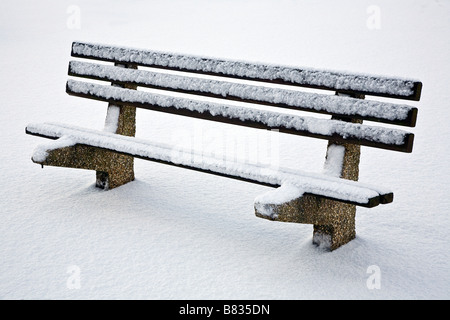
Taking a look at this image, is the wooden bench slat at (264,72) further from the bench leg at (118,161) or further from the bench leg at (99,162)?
the bench leg at (99,162)

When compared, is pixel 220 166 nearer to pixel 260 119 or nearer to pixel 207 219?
pixel 260 119

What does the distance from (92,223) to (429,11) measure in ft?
22.2

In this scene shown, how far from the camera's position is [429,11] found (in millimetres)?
8828

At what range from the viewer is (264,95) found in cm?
338

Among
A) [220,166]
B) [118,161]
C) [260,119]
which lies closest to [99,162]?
[118,161]

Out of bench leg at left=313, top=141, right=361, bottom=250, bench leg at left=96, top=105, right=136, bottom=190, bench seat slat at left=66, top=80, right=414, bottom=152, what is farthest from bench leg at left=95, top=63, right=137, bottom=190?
bench leg at left=313, top=141, right=361, bottom=250

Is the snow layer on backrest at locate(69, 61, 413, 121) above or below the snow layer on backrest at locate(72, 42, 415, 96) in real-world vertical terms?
below

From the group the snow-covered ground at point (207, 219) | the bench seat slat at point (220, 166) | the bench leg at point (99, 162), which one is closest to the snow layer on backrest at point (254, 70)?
the bench seat slat at point (220, 166)

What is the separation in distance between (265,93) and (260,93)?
0.10 feet

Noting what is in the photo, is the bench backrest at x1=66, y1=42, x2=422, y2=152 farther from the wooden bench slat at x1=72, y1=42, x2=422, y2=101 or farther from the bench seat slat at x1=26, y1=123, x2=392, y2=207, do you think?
the bench seat slat at x1=26, y1=123, x2=392, y2=207

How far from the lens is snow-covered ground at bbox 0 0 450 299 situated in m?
2.98

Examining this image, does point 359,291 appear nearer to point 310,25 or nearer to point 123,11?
point 310,25

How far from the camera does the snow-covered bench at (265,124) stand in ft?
9.71

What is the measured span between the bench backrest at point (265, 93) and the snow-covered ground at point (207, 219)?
2.02 ft
